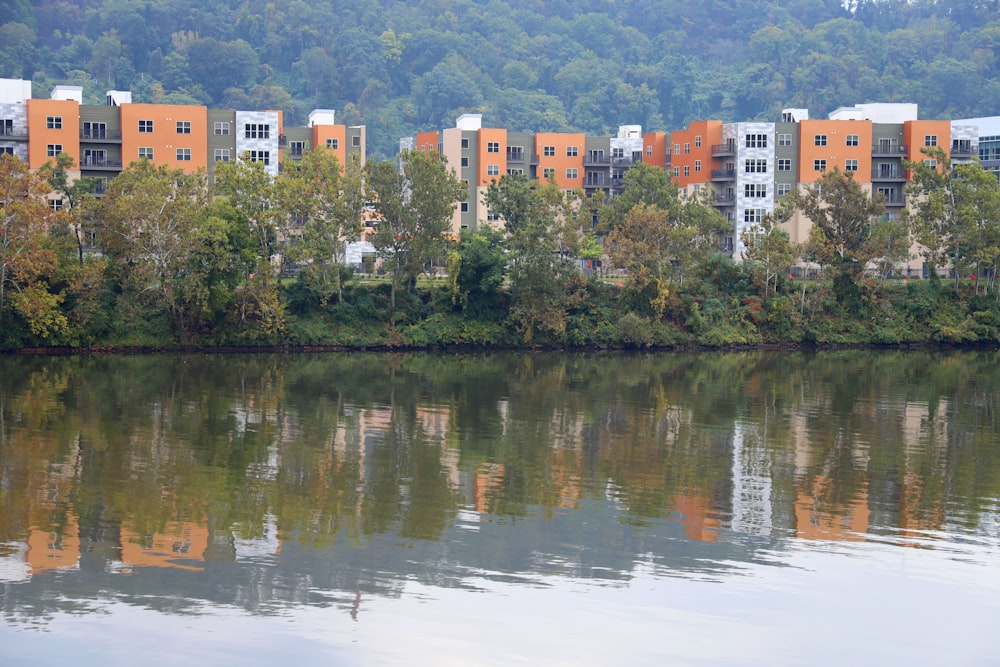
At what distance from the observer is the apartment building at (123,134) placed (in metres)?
83.2

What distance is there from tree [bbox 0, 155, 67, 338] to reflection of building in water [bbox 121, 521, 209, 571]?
37483mm

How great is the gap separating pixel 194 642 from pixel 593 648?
6.21 meters

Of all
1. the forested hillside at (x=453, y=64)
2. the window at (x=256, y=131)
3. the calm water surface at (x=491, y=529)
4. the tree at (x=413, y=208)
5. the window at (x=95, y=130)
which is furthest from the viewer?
the forested hillside at (x=453, y=64)

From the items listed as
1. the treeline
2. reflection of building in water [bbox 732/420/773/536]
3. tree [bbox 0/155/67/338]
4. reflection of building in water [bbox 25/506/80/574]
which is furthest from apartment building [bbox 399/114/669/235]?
reflection of building in water [bbox 25/506/80/574]

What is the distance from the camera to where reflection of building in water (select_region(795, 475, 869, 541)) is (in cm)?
2738

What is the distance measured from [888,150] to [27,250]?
209 ft

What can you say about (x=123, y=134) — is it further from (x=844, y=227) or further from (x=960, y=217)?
(x=960, y=217)

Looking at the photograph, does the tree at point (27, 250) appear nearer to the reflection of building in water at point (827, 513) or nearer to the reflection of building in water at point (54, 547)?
the reflection of building in water at point (54, 547)

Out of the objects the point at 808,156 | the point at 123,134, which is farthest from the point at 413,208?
the point at 808,156

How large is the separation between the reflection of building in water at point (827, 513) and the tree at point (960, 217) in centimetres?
4706

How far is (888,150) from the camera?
97438 mm

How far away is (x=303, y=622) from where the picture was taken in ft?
68.7

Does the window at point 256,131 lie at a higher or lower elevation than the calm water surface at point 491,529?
higher

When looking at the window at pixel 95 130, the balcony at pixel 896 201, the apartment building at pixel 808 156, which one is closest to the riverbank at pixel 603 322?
the balcony at pixel 896 201
